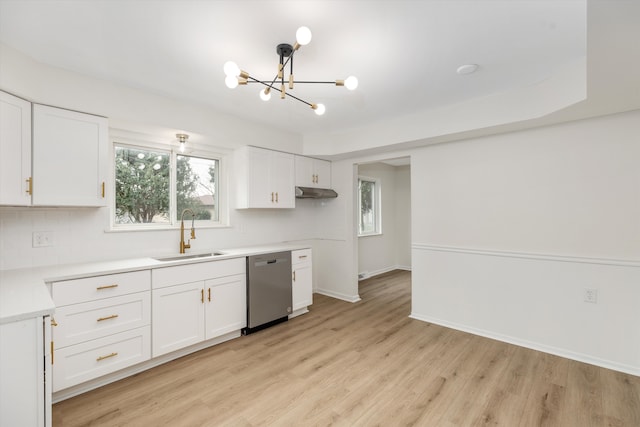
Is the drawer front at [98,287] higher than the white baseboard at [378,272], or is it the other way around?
the drawer front at [98,287]

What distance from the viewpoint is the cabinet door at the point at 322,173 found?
452 cm

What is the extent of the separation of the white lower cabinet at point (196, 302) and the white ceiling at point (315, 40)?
68.9 inches

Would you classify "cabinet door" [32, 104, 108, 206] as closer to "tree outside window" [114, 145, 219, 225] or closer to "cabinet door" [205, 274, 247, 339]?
"tree outside window" [114, 145, 219, 225]

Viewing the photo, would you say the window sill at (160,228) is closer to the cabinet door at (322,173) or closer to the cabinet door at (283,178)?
the cabinet door at (283,178)

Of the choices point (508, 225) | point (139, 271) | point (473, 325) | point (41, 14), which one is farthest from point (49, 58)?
point (473, 325)

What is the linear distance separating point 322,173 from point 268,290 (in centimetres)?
210

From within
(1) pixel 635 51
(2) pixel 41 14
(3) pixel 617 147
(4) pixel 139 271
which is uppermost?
(2) pixel 41 14

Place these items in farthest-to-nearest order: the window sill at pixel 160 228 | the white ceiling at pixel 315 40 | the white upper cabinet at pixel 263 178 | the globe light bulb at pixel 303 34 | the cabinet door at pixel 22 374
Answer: the white upper cabinet at pixel 263 178 → the window sill at pixel 160 228 → the white ceiling at pixel 315 40 → the globe light bulb at pixel 303 34 → the cabinet door at pixel 22 374

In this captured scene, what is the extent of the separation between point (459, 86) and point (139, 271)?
3.29m

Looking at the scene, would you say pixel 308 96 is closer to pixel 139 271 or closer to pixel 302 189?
pixel 302 189

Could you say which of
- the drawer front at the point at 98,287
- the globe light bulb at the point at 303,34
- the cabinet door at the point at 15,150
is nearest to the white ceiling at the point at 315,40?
the globe light bulb at the point at 303,34

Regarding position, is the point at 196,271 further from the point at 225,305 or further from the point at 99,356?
the point at 99,356

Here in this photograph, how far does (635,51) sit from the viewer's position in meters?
1.53

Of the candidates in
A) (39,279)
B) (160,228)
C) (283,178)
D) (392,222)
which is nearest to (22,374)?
(39,279)
